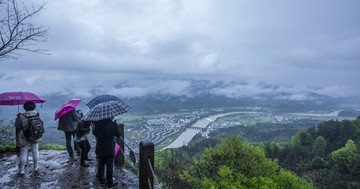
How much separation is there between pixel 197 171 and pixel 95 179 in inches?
315

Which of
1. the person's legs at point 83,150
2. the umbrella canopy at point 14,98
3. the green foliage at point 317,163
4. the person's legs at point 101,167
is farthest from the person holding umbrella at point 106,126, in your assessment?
the green foliage at point 317,163

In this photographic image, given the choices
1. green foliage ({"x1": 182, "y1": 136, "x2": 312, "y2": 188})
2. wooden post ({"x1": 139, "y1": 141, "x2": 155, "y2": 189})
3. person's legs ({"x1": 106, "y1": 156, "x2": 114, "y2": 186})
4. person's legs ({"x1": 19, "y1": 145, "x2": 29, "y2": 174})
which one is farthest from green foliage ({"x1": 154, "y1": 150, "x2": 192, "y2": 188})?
person's legs ({"x1": 19, "y1": 145, "x2": 29, "y2": 174})

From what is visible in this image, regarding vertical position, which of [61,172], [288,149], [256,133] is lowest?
[256,133]

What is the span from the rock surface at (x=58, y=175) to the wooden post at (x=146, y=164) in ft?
4.87

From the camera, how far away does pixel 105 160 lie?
437 cm

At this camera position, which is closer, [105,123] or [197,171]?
[105,123]

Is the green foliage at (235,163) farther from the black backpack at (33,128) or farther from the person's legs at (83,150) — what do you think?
the black backpack at (33,128)

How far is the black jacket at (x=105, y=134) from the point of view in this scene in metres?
4.01

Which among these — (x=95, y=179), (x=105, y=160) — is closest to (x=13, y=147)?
(x=95, y=179)

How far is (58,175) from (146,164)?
378 cm

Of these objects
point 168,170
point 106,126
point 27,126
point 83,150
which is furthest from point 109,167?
point 168,170

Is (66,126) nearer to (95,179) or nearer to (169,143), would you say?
(95,179)

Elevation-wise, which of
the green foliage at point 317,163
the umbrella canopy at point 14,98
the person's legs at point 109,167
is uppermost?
the umbrella canopy at point 14,98

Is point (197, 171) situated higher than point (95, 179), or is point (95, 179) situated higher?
point (95, 179)
